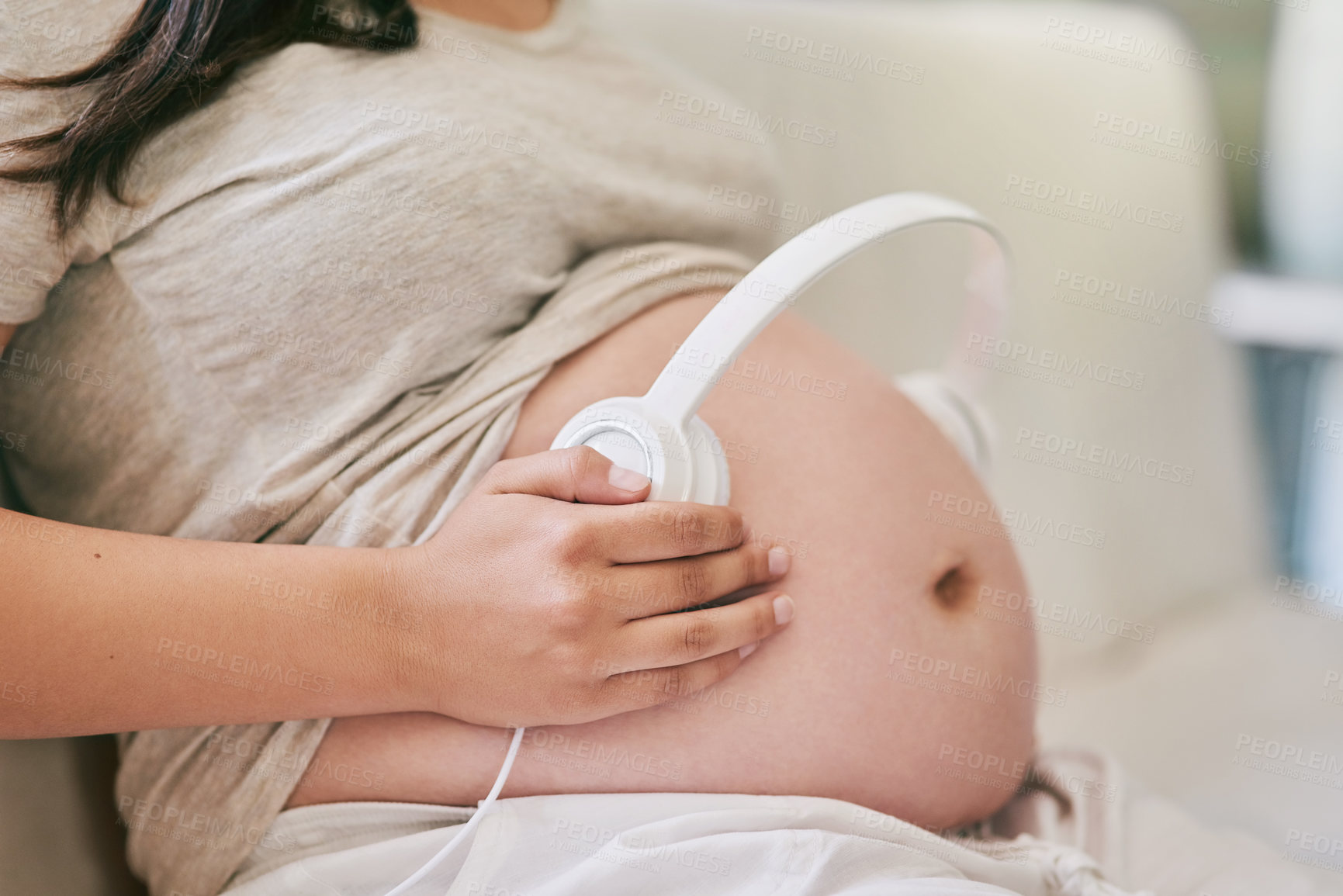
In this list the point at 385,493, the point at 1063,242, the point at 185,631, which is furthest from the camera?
the point at 1063,242

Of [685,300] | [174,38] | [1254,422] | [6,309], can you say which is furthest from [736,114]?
[1254,422]

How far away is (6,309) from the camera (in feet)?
1.60

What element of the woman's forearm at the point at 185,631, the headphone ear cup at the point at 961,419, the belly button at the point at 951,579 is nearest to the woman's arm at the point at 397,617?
the woman's forearm at the point at 185,631

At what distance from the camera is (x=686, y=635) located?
0.49 metres

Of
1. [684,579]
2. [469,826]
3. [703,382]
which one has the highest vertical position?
[703,382]

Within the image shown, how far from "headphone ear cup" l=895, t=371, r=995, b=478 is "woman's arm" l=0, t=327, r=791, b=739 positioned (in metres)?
0.35

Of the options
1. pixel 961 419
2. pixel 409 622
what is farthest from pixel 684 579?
pixel 961 419

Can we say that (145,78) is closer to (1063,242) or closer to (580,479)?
(580,479)

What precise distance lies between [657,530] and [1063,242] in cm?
91

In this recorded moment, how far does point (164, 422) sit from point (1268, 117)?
1.81 m

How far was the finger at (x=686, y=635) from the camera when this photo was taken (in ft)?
1.58

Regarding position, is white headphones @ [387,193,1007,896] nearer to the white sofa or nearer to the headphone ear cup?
the headphone ear cup

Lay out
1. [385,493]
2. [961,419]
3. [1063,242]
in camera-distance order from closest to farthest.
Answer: [385,493] < [961,419] < [1063,242]

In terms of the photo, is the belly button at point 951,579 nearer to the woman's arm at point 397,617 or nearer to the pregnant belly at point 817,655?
the pregnant belly at point 817,655
